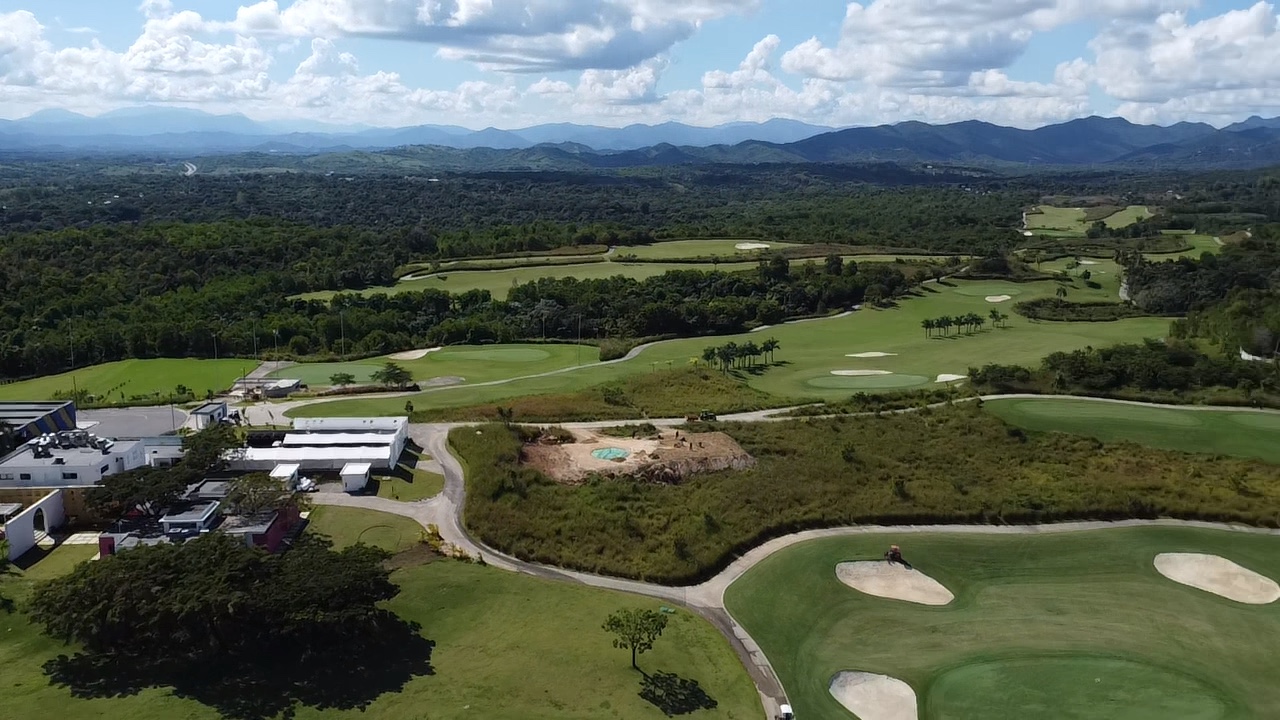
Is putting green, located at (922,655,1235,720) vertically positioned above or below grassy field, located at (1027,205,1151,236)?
below

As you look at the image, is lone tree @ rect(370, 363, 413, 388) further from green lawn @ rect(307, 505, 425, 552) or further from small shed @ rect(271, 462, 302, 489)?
green lawn @ rect(307, 505, 425, 552)

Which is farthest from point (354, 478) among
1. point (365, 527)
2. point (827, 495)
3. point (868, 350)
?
point (868, 350)

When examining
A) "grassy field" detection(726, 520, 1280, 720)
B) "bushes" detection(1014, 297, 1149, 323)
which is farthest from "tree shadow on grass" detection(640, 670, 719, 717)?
"bushes" detection(1014, 297, 1149, 323)

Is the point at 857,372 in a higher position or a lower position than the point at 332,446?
lower

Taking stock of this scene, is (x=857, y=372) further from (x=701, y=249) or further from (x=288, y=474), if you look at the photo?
(x=701, y=249)

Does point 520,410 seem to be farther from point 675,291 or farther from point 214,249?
point 214,249

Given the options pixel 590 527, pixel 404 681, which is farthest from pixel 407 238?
pixel 404 681

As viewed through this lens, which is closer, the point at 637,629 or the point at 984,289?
the point at 637,629
